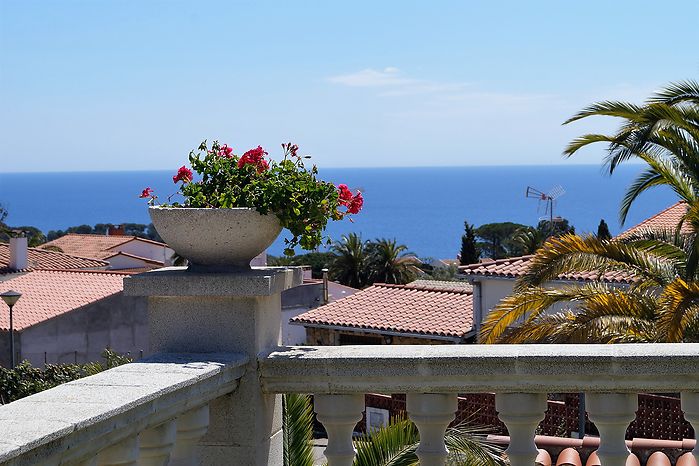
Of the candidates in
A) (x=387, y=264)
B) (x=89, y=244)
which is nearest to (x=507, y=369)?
(x=387, y=264)

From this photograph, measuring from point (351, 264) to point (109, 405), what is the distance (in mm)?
54520

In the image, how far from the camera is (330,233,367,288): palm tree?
186ft

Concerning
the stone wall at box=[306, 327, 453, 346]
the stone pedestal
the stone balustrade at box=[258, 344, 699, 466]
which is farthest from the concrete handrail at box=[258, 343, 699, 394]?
the stone wall at box=[306, 327, 453, 346]

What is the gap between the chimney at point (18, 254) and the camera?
37.7 meters

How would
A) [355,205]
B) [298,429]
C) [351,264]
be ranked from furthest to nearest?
1. [351,264]
2. [298,429]
3. [355,205]

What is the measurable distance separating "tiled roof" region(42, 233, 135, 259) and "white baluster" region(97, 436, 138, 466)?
51179 millimetres

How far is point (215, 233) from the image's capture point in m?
3.24

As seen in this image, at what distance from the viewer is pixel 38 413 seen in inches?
89.6

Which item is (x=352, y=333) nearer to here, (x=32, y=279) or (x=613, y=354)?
(x=32, y=279)

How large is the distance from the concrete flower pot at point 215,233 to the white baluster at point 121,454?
0.83m

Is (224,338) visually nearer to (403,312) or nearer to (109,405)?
(109,405)

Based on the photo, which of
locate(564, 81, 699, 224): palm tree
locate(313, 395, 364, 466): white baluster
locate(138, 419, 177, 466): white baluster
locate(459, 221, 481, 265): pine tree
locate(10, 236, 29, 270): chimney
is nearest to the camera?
locate(138, 419, 177, 466): white baluster

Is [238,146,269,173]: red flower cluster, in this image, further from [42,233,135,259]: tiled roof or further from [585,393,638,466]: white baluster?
[42,233,135,259]: tiled roof

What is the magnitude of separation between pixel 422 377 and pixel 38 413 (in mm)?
1270
